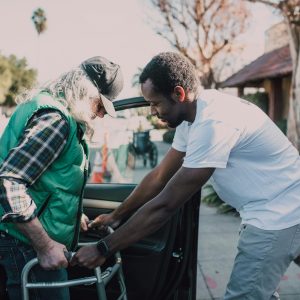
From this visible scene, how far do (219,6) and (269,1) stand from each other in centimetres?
1322

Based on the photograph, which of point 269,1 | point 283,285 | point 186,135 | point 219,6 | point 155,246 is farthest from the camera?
point 219,6

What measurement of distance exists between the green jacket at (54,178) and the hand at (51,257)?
0.32 ft

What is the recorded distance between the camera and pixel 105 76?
2035mm

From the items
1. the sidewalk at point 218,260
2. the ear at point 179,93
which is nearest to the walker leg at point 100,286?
the ear at point 179,93

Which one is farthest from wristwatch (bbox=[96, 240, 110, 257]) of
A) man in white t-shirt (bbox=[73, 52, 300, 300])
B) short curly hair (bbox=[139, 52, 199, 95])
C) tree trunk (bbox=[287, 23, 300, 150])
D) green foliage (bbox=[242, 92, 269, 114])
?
green foliage (bbox=[242, 92, 269, 114])

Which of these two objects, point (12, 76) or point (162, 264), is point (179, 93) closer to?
point (162, 264)

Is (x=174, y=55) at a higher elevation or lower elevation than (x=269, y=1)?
lower

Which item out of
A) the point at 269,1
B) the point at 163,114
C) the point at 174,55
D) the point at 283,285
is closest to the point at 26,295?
the point at 163,114

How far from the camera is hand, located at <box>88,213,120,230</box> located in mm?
2527

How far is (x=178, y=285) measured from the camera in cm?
251

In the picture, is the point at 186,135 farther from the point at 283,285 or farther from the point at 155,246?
the point at 283,285

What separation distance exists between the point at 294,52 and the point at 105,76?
6.12 meters

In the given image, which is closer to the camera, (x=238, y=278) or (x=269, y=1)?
(x=238, y=278)

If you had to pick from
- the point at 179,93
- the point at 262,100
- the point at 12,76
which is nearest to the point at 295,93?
the point at 179,93
